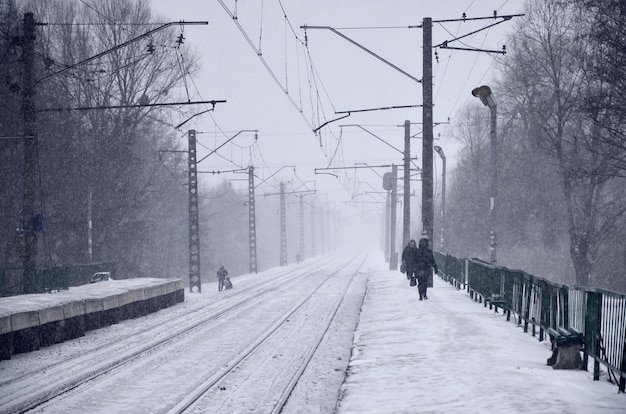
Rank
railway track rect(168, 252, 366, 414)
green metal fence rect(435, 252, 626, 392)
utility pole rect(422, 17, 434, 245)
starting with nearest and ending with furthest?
1. green metal fence rect(435, 252, 626, 392)
2. railway track rect(168, 252, 366, 414)
3. utility pole rect(422, 17, 434, 245)

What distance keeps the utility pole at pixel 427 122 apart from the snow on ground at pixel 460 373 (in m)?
8.58

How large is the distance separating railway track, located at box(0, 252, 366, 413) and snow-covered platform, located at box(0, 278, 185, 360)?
1.31 m

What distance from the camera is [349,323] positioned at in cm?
1883

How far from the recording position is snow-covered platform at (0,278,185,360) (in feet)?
46.0

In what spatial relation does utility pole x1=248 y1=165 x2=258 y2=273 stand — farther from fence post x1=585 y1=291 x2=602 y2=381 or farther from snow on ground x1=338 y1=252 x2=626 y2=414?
fence post x1=585 y1=291 x2=602 y2=381

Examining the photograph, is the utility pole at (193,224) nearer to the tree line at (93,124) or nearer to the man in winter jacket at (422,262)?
the tree line at (93,124)

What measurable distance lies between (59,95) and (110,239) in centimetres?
792

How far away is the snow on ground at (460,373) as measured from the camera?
8258mm

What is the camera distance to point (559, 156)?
30297mm

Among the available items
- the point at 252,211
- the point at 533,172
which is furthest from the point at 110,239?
the point at 533,172

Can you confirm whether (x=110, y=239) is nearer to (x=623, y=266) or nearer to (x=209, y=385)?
(x=623, y=266)

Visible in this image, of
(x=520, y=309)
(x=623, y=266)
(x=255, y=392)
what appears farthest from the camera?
(x=623, y=266)

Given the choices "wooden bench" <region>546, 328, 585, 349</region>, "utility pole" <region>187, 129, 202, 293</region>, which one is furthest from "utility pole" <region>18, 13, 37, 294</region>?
"wooden bench" <region>546, 328, 585, 349</region>

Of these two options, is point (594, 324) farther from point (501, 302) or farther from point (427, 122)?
point (427, 122)
